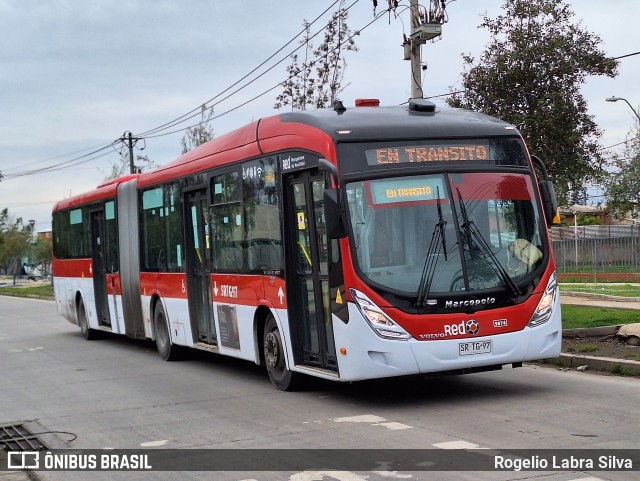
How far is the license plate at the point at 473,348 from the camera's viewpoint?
10539 millimetres

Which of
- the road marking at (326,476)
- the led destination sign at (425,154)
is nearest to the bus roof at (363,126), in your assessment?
the led destination sign at (425,154)

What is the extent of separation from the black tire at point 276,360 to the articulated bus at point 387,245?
1.0 inches

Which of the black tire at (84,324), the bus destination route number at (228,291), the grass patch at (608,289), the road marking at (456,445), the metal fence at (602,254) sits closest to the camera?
the road marking at (456,445)

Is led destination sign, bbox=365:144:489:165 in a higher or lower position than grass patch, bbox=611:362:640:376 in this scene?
higher

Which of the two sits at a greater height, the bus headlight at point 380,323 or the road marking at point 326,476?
the bus headlight at point 380,323

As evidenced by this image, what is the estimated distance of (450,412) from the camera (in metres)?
10.4

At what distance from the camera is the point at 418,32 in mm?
19328

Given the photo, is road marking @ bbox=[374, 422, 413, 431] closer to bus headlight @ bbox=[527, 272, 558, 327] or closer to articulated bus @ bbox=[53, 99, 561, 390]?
articulated bus @ bbox=[53, 99, 561, 390]

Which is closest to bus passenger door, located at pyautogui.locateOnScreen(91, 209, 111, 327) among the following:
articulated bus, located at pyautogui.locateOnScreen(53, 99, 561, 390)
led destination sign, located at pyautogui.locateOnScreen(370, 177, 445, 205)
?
articulated bus, located at pyautogui.locateOnScreen(53, 99, 561, 390)

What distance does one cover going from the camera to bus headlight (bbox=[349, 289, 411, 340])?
410 inches

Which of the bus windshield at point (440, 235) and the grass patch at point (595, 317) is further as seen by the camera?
the grass patch at point (595, 317)

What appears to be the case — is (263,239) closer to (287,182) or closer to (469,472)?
(287,182)

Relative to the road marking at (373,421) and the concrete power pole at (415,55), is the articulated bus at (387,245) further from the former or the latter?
the concrete power pole at (415,55)

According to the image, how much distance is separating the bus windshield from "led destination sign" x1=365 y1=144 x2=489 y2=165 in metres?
0.22
